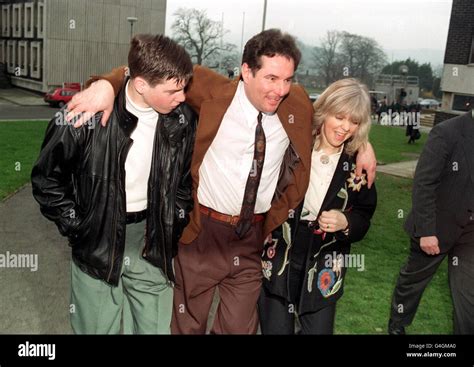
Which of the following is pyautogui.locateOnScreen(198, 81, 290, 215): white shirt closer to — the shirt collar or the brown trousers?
the shirt collar

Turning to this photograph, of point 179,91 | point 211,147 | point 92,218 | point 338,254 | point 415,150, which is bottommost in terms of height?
point 415,150

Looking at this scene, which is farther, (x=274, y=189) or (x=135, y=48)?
(x=274, y=189)

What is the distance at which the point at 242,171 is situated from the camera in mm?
3104

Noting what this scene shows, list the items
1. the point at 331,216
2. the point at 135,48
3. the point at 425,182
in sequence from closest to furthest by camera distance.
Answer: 1. the point at 135,48
2. the point at 331,216
3. the point at 425,182

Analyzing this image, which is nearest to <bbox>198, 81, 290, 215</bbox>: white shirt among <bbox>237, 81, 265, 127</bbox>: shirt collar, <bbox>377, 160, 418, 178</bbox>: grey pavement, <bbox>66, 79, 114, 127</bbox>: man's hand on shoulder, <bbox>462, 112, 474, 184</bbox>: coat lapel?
<bbox>237, 81, 265, 127</bbox>: shirt collar

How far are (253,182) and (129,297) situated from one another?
1030 millimetres

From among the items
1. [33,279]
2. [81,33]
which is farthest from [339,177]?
[81,33]

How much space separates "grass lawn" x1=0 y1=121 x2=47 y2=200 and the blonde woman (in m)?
6.94

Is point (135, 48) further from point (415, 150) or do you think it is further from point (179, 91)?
point (415, 150)

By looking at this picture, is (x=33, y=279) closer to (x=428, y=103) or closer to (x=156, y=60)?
(x=156, y=60)

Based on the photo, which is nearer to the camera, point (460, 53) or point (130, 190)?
point (130, 190)
